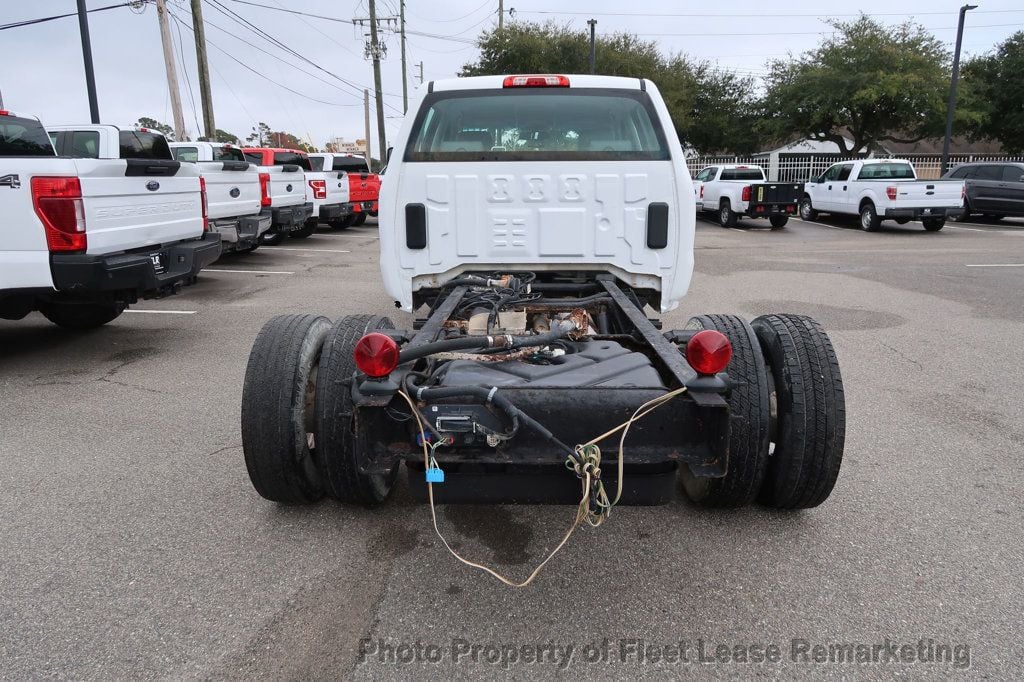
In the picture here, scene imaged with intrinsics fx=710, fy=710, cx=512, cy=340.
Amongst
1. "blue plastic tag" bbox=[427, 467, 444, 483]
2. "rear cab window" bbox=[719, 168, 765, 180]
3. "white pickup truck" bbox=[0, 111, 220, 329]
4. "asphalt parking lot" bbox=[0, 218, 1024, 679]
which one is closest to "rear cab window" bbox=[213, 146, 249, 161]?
"white pickup truck" bbox=[0, 111, 220, 329]

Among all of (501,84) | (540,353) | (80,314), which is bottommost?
(80,314)

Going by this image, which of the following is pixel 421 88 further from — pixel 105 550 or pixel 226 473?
pixel 105 550

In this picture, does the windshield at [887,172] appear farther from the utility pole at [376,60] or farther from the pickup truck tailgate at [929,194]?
the utility pole at [376,60]

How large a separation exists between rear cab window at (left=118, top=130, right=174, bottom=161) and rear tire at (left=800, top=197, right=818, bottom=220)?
1823cm

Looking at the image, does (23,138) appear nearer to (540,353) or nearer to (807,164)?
(540,353)

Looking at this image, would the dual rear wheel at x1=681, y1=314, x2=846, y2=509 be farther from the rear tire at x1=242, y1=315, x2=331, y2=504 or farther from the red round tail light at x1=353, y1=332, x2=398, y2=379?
the rear tire at x1=242, y1=315, x2=331, y2=504

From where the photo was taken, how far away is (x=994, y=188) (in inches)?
741

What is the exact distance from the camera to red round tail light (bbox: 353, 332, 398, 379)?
2516 millimetres

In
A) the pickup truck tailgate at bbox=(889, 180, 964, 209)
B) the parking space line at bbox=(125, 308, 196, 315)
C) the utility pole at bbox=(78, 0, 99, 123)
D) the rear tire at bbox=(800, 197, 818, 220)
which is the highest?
the utility pole at bbox=(78, 0, 99, 123)

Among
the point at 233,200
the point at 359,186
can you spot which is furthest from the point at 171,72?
the point at 233,200

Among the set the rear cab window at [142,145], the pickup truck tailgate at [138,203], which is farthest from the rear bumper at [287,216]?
the pickup truck tailgate at [138,203]

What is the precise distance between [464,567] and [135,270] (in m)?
4.40

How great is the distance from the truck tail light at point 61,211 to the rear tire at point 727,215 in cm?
1758

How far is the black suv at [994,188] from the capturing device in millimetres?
18656
